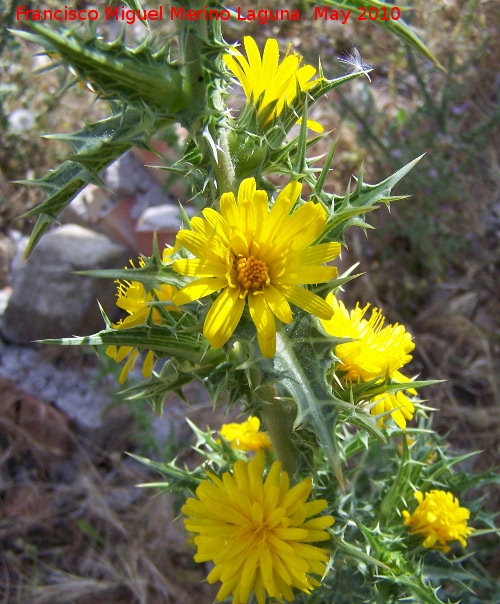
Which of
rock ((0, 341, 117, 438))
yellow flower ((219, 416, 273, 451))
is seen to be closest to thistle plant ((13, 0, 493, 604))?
yellow flower ((219, 416, 273, 451))

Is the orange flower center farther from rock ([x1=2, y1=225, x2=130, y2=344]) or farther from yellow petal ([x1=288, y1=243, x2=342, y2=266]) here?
rock ([x1=2, y1=225, x2=130, y2=344])

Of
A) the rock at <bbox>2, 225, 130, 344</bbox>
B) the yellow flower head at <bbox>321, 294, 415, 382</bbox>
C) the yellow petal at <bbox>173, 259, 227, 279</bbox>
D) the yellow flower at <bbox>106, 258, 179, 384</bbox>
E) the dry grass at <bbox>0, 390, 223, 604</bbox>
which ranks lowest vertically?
the dry grass at <bbox>0, 390, 223, 604</bbox>

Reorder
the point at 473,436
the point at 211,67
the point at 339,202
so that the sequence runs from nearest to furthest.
Answer: the point at 211,67 → the point at 339,202 → the point at 473,436

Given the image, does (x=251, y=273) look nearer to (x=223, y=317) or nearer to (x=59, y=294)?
(x=223, y=317)

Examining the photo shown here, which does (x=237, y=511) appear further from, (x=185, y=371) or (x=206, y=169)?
(x=206, y=169)

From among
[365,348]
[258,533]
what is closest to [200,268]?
[365,348]

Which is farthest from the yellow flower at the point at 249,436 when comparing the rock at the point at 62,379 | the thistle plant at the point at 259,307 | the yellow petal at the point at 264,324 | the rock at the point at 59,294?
the rock at the point at 59,294

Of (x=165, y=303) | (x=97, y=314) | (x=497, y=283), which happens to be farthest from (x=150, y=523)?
(x=497, y=283)

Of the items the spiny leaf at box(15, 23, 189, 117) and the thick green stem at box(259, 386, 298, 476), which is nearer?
the spiny leaf at box(15, 23, 189, 117)
